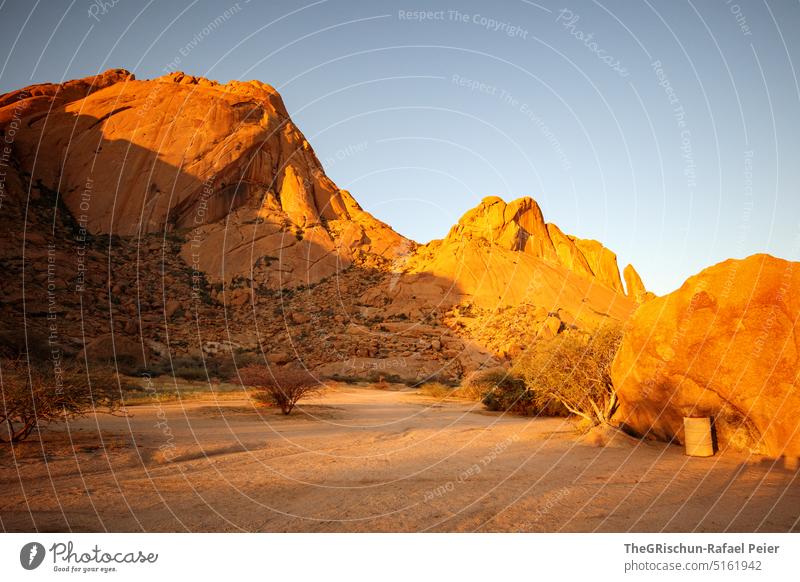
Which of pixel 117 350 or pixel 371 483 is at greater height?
pixel 371 483

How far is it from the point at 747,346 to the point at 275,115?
254 feet

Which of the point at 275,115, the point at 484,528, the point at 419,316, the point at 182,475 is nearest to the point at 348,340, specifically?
the point at 419,316

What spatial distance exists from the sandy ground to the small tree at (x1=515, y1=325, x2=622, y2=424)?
113 cm

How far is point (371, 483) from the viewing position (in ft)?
27.6

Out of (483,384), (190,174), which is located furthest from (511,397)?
(190,174)

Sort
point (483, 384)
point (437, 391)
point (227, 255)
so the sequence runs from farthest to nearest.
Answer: point (227, 255), point (437, 391), point (483, 384)

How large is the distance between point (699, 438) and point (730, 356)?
74.0 inches

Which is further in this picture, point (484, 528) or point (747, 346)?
point (747, 346)

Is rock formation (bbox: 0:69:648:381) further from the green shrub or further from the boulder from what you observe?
the green shrub

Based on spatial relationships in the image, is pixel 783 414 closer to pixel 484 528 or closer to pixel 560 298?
pixel 484 528

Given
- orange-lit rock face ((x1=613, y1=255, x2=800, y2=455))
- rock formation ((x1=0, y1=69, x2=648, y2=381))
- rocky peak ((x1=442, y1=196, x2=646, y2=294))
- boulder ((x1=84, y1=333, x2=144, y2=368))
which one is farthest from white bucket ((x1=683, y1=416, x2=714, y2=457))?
rocky peak ((x1=442, y1=196, x2=646, y2=294))

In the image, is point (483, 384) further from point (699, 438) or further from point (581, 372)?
point (699, 438)

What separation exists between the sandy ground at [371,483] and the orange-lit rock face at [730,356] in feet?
2.78

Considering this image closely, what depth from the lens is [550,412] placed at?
2088 cm
